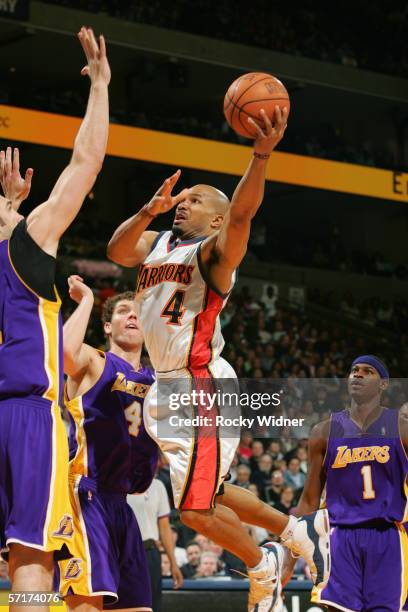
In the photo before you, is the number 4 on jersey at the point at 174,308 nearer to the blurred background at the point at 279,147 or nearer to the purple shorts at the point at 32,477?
the purple shorts at the point at 32,477

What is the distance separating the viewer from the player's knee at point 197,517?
546 cm

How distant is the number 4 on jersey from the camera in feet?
18.7

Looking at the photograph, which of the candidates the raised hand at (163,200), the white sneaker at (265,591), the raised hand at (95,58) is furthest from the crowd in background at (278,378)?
the raised hand at (95,58)

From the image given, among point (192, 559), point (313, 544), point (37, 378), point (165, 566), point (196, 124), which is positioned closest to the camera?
point (37, 378)

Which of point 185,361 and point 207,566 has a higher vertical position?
point 185,361

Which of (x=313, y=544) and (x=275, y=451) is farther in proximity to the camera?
(x=275, y=451)

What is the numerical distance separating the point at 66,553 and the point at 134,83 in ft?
68.8

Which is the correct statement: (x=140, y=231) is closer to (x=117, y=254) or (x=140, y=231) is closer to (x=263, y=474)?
(x=117, y=254)

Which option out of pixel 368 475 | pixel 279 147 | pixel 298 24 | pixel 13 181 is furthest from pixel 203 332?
pixel 298 24

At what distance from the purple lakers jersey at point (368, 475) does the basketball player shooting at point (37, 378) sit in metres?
2.64

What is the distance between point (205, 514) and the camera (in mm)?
5480

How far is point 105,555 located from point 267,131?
7.84 feet

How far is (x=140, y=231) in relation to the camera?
584cm

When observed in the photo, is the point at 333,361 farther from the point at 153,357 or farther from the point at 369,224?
the point at 153,357
